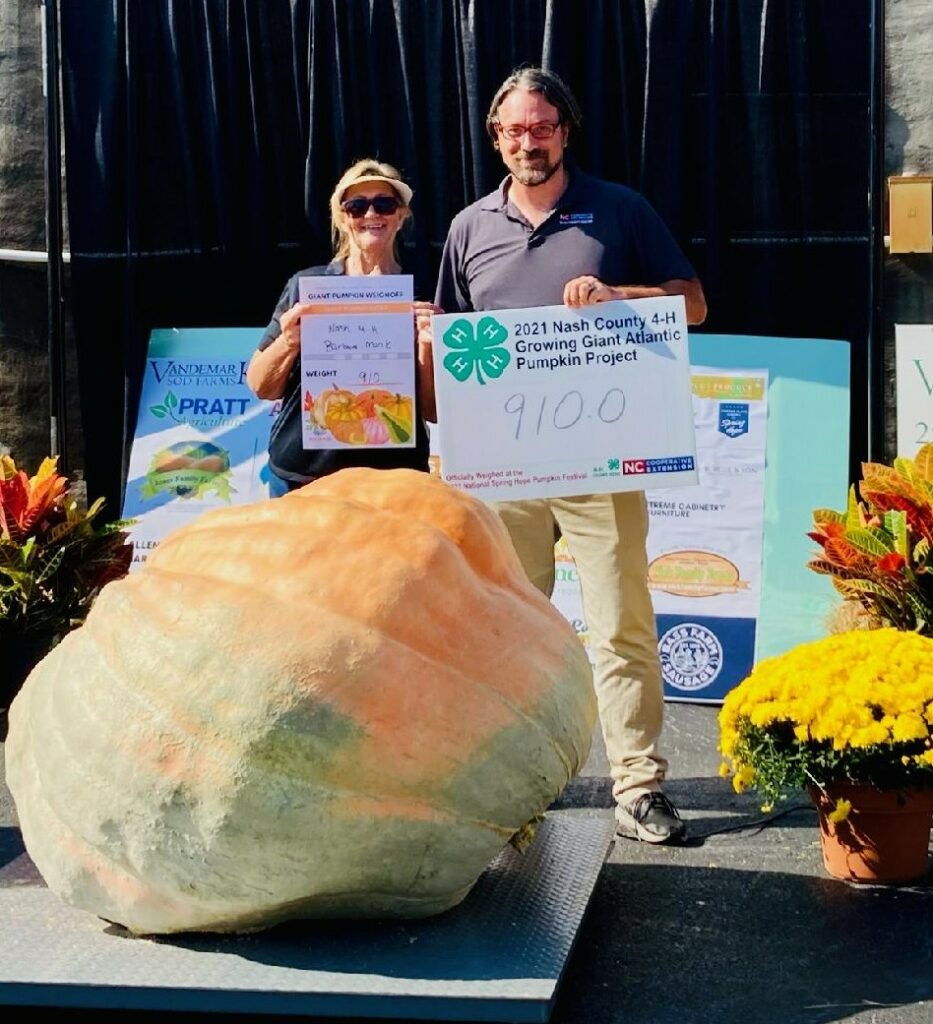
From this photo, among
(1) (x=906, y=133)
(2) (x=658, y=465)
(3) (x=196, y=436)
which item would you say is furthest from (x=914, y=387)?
(3) (x=196, y=436)

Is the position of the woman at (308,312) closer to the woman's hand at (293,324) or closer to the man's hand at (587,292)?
the woman's hand at (293,324)

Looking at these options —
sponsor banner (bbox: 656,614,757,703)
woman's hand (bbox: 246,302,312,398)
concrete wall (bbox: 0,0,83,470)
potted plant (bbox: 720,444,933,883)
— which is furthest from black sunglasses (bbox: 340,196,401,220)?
concrete wall (bbox: 0,0,83,470)

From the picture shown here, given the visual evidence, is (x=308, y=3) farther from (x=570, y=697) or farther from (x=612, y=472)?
(x=570, y=697)

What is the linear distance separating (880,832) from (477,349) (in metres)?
1.55

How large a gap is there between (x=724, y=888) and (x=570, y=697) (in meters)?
0.82

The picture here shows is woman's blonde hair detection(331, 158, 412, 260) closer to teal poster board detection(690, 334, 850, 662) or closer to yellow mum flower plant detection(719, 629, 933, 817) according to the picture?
yellow mum flower plant detection(719, 629, 933, 817)

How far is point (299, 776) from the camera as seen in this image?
2.31 metres

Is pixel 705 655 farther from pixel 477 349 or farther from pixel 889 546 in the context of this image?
pixel 477 349

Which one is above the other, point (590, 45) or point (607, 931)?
point (590, 45)

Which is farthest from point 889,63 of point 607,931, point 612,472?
point 607,931

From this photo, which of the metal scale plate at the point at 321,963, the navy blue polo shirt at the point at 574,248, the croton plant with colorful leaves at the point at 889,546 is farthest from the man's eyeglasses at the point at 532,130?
the metal scale plate at the point at 321,963

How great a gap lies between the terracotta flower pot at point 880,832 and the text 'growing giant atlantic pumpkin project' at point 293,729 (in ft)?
2.49

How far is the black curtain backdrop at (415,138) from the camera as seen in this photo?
18.0 feet

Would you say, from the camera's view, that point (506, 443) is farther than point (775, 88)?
No
